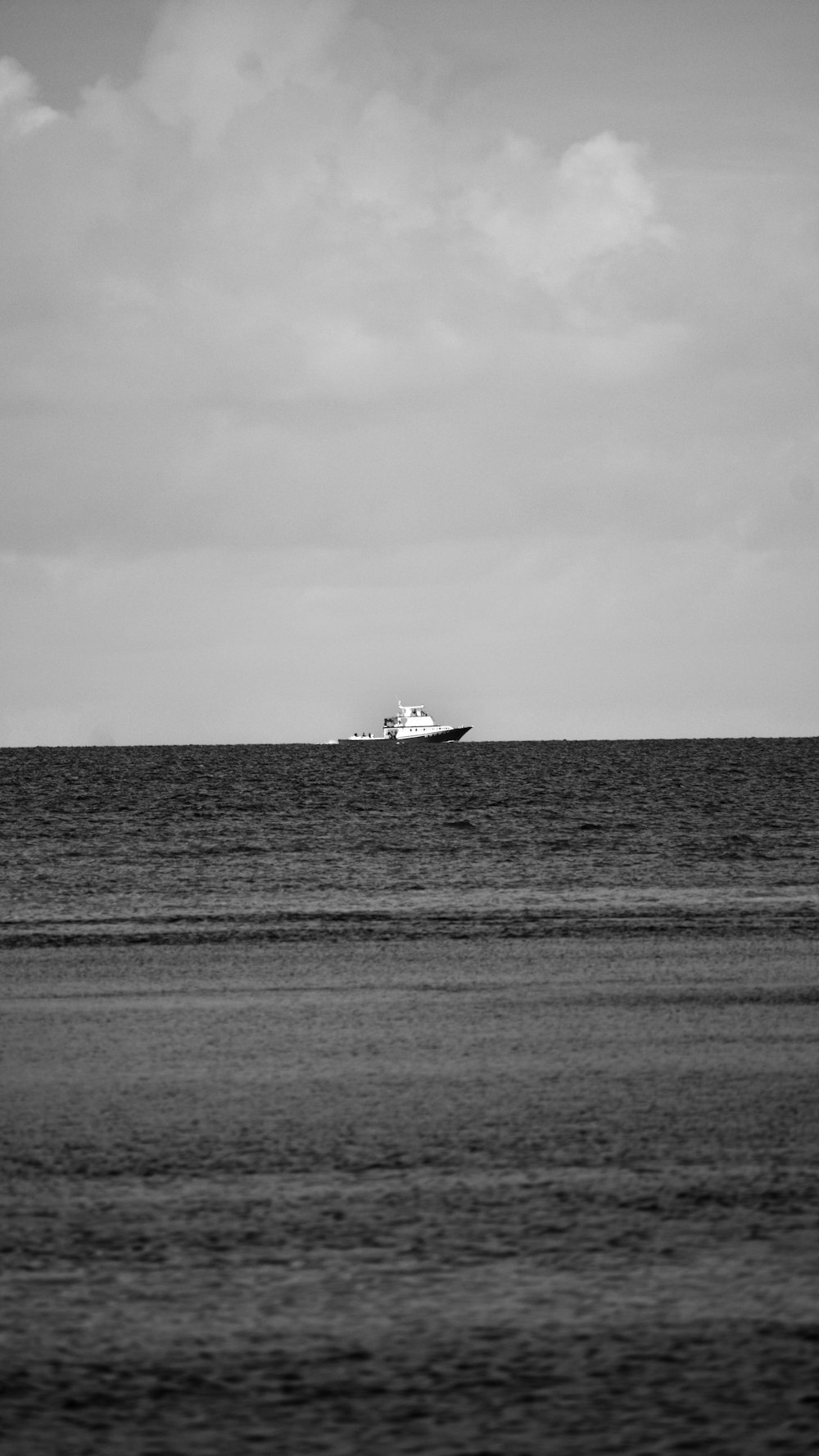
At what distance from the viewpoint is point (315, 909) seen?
84.7ft

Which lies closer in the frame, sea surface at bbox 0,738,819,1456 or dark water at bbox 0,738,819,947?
sea surface at bbox 0,738,819,1456

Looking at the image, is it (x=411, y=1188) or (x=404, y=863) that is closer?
(x=411, y=1188)

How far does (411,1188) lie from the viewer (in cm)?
788

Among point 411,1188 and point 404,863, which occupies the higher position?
point 404,863

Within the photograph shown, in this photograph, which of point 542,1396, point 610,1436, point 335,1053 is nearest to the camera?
point 610,1436

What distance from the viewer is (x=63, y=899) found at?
28.4m

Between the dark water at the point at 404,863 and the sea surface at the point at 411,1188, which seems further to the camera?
the dark water at the point at 404,863

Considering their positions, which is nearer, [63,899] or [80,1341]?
[80,1341]

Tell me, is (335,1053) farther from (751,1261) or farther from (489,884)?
(489,884)

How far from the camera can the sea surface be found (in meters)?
5.25

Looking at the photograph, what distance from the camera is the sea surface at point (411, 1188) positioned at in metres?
5.25

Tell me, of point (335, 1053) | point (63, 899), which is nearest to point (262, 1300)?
point (335, 1053)

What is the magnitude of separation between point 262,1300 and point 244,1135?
307cm

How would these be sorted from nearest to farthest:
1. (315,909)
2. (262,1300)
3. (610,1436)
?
1. (610,1436)
2. (262,1300)
3. (315,909)
